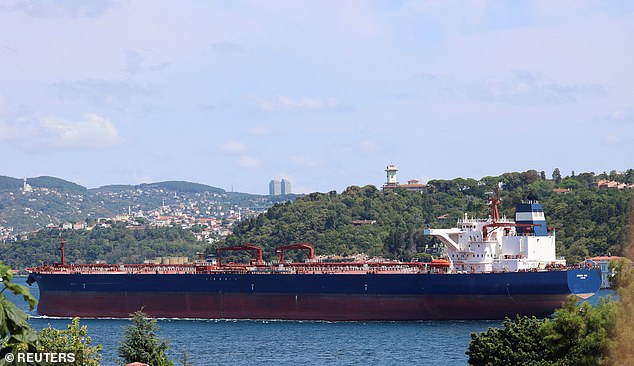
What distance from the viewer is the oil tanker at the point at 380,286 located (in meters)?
50.1

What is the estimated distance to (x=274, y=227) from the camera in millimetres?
109625

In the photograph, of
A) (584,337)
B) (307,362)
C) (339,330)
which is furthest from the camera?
(339,330)

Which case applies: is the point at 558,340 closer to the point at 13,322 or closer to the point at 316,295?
the point at 13,322

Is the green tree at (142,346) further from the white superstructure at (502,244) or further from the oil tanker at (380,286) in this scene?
the white superstructure at (502,244)

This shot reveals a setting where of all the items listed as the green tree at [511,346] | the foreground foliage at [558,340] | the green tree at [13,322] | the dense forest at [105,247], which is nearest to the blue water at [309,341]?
the green tree at [511,346]

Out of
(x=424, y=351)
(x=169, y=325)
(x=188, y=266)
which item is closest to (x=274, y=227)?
(x=188, y=266)

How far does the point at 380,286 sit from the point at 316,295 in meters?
3.45

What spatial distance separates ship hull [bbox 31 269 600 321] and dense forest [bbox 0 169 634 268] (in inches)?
1391

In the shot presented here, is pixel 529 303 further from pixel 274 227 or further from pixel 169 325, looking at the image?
pixel 274 227

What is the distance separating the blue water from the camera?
39.3m

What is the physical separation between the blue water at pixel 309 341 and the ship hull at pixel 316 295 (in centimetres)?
82

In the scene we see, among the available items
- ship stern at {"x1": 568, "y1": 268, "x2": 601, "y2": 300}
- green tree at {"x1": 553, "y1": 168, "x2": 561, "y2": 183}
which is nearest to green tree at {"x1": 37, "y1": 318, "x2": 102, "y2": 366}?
ship stern at {"x1": 568, "y1": 268, "x2": 601, "y2": 300}

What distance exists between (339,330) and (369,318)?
3.84 m

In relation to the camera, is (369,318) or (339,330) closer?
(339,330)
